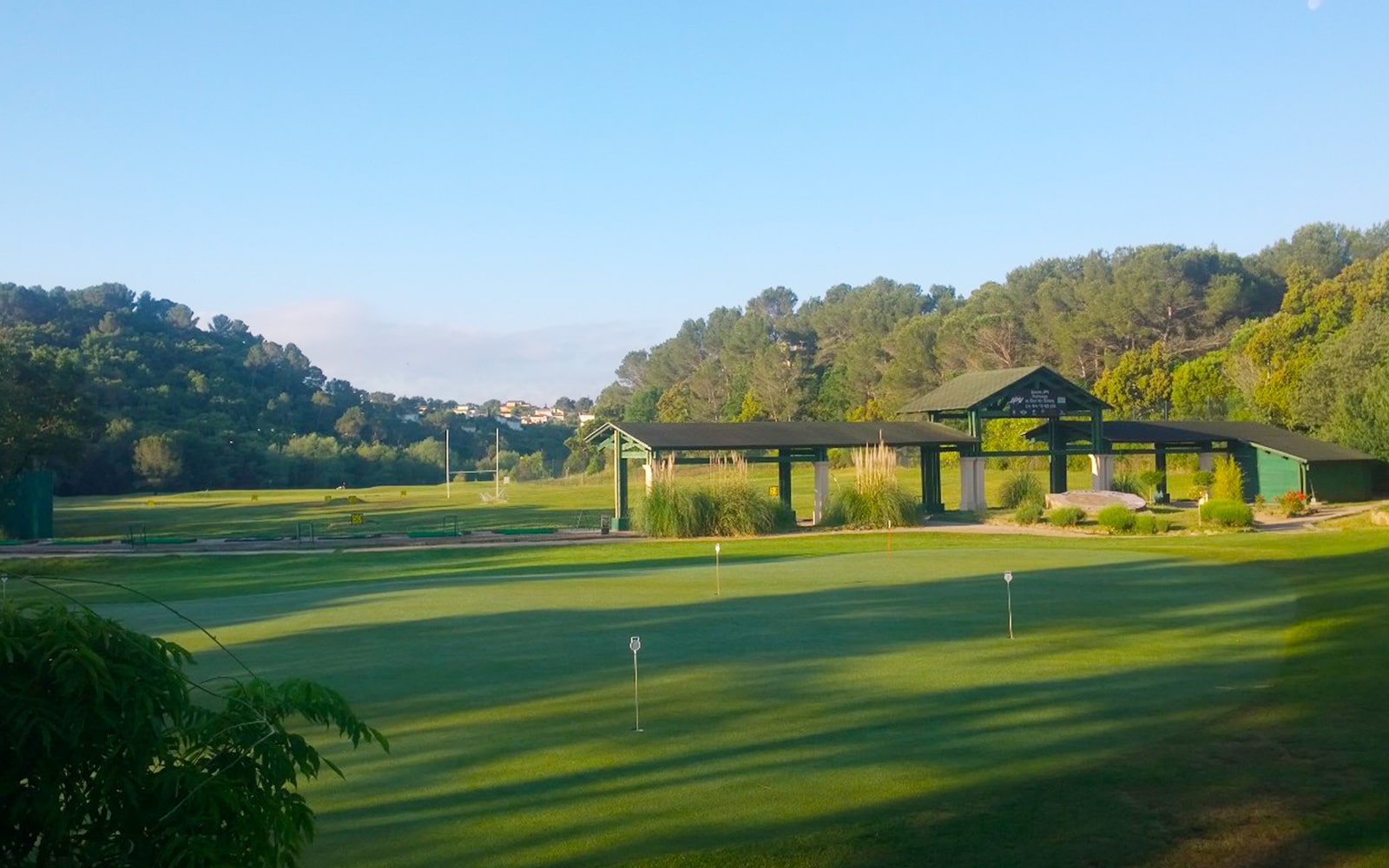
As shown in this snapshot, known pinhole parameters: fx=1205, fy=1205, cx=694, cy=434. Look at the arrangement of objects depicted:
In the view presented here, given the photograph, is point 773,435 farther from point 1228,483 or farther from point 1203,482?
point 1203,482

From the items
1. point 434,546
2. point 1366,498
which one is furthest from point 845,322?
point 434,546

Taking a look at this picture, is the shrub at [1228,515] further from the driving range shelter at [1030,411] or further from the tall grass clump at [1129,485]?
the tall grass clump at [1129,485]

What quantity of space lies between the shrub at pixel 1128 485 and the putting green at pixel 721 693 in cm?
2774

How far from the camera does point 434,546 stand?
39781 millimetres

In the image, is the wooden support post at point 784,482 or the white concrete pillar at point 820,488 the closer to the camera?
the white concrete pillar at point 820,488

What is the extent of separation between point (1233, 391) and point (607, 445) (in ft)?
134

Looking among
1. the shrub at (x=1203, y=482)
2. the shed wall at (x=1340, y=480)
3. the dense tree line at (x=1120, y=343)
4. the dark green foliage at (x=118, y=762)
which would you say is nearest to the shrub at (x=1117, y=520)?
the shrub at (x=1203, y=482)

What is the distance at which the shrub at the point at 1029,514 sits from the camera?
41.5 meters

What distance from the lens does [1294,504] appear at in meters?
43.2

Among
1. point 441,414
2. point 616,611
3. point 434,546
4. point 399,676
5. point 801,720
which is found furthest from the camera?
point 441,414

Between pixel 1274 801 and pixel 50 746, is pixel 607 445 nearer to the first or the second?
pixel 1274 801

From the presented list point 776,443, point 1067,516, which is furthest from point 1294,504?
point 776,443

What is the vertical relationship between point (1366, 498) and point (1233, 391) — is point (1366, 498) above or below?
below

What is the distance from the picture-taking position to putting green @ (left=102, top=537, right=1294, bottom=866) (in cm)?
781
